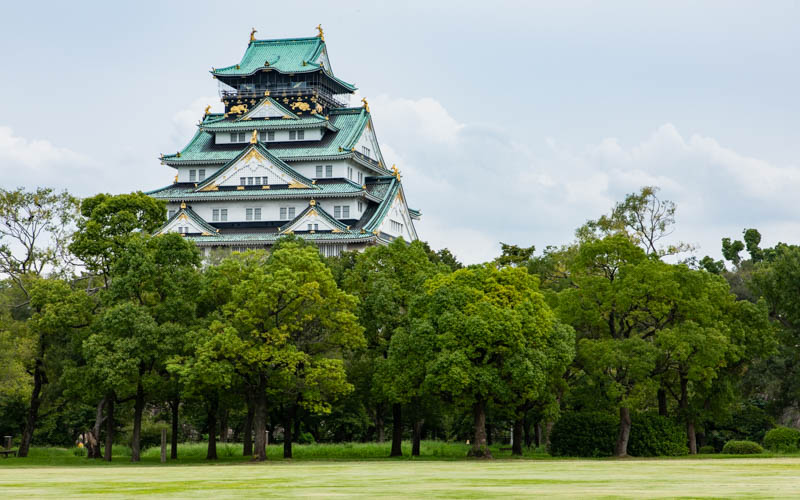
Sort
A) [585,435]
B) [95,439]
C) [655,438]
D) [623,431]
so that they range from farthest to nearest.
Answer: [95,439]
[585,435]
[655,438]
[623,431]

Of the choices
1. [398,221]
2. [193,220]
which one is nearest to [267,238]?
[193,220]

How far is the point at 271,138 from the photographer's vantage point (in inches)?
3472

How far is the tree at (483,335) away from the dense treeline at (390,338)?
0.08 metres

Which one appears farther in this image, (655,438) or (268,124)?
(268,124)

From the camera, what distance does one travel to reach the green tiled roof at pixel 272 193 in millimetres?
81062

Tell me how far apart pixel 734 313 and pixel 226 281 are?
78.6 ft

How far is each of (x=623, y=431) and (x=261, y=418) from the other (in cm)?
1612

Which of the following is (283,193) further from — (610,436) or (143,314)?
(610,436)

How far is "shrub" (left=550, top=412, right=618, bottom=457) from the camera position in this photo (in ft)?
154

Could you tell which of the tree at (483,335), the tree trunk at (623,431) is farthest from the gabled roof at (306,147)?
Result: the tree trunk at (623,431)

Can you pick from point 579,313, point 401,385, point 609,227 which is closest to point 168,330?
point 401,385

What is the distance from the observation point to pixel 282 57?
92.6 meters

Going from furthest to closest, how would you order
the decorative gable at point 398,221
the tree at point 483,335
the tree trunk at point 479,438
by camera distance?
the decorative gable at point 398,221 < the tree trunk at point 479,438 < the tree at point 483,335

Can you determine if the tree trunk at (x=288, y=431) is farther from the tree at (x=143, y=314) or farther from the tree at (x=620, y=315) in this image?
the tree at (x=620, y=315)
